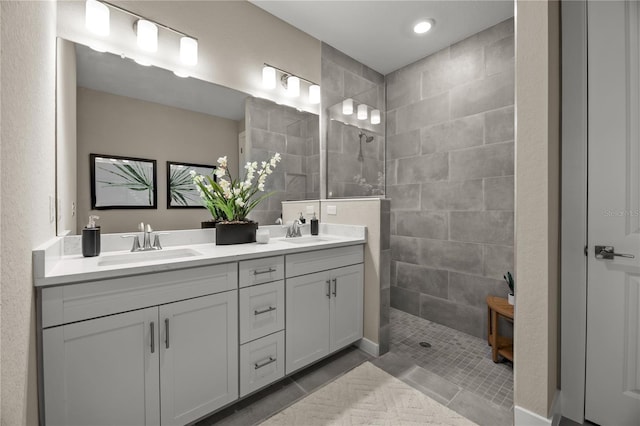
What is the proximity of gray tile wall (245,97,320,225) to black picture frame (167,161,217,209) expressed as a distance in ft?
1.24

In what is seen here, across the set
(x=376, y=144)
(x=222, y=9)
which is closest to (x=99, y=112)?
(x=222, y=9)

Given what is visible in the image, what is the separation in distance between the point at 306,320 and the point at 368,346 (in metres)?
0.69

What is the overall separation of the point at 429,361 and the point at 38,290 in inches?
90.2

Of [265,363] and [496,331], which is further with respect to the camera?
[496,331]

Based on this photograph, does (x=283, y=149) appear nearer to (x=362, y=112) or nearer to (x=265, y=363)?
(x=362, y=112)

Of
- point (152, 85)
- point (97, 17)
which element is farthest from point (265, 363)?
point (97, 17)

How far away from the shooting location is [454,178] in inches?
103

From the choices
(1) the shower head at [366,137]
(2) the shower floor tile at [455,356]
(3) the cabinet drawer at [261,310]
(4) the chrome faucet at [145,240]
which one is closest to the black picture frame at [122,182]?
(4) the chrome faucet at [145,240]

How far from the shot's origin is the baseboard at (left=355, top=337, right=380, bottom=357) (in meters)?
2.11

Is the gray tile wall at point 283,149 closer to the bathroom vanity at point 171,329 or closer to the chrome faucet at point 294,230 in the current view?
the chrome faucet at point 294,230

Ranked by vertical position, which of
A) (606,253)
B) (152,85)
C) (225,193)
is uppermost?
(152,85)

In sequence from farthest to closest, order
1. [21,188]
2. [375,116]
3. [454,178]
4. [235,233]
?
[375,116] < [454,178] < [235,233] < [21,188]

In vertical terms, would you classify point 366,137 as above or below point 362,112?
below

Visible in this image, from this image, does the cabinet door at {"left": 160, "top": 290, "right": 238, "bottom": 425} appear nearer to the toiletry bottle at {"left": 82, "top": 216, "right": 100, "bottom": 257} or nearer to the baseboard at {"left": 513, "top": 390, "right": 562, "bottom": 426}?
the toiletry bottle at {"left": 82, "top": 216, "right": 100, "bottom": 257}
